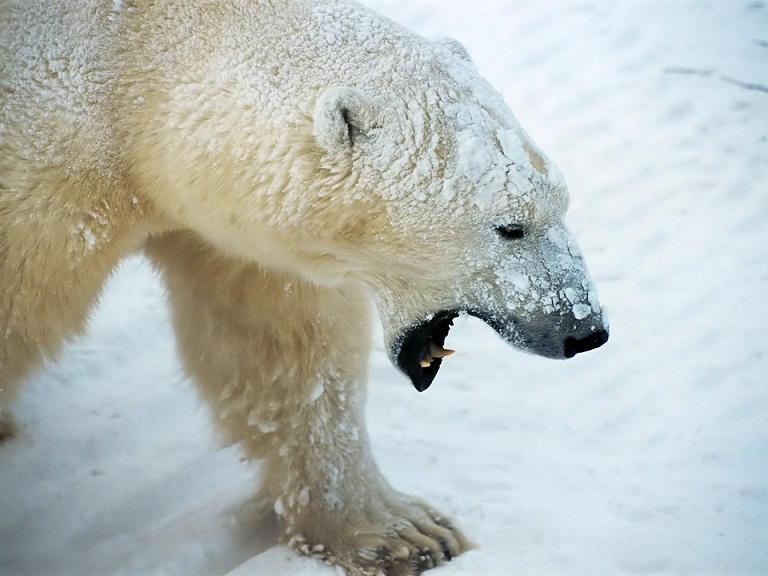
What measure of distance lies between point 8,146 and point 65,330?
508 mm

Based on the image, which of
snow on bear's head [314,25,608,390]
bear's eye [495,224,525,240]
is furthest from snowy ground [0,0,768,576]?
bear's eye [495,224,525,240]

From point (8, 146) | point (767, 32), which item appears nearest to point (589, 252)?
point (767, 32)

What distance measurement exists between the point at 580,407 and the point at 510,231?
74.8 inches

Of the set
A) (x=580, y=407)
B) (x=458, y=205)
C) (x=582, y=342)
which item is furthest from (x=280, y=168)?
(x=580, y=407)

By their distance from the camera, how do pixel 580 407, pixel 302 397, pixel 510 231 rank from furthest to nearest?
pixel 580 407 < pixel 302 397 < pixel 510 231

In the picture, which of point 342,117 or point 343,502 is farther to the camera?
point 343,502

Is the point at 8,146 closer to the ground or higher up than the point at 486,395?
higher up

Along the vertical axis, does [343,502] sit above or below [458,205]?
below

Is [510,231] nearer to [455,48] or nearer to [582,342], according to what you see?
[582,342]

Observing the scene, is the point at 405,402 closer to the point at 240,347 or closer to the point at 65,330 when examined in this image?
the point at 240,347

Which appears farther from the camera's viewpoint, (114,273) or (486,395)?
(486,395)

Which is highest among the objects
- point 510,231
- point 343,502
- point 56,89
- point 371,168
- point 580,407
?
point 56,89

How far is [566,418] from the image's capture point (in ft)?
12.4

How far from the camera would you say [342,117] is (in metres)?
2.01
